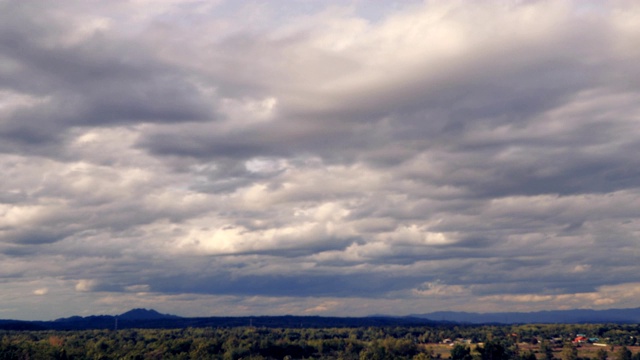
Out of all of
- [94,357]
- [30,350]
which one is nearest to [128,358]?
[94,357]

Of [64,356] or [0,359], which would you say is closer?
[0,359]

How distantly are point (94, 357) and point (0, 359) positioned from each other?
82.8 feet

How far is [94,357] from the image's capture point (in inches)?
7564

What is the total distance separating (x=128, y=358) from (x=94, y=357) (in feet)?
29.9

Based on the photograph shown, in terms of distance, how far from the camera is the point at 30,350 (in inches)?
7579

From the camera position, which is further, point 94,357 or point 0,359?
point 94,357

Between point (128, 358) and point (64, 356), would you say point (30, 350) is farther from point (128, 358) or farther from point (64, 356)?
point (128, 358)

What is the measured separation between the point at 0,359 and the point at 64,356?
20619 millimetres

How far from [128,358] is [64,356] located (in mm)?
17414

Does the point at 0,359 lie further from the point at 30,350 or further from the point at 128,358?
the point at 128,358

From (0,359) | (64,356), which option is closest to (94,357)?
(64,356)

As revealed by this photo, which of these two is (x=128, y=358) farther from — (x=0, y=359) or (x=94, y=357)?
(x=0, y=359)

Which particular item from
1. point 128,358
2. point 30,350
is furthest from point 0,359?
point 128,358

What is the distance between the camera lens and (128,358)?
19462 centimetres
